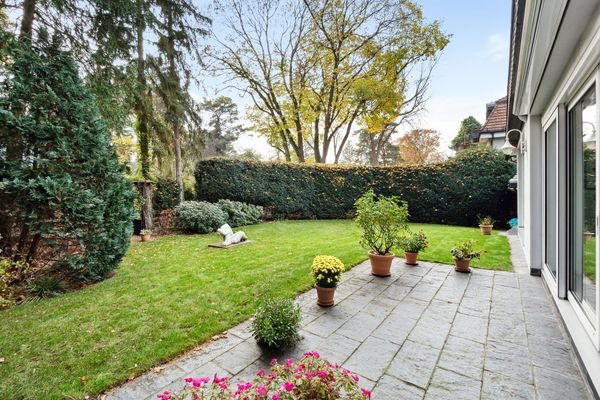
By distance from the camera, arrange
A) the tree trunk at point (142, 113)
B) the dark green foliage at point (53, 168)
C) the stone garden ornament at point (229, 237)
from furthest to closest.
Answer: the tree trunk at point (142, 113)
the stone garden ornament at point (229, 237)
the dark green foliage at point (53, 168)

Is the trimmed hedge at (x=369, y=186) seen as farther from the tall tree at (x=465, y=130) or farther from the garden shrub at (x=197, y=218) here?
the tall tree at (x=465, y=130)

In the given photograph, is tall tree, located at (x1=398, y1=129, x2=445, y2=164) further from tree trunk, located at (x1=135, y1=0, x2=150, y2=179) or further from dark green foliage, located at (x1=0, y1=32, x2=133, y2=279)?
dark green foliage, located at (x1=0, y1=32, x2=133, y2=279)

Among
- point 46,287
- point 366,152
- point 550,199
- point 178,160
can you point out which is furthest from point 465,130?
point 46,287

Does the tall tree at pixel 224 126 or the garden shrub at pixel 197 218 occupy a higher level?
the tall tree at pixel 224 126

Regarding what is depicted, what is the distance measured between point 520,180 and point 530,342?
19.7 ft

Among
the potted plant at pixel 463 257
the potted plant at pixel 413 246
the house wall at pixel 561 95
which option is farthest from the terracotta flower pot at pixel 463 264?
the house wall at pixel 561 95

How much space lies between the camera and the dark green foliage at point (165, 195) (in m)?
8.93

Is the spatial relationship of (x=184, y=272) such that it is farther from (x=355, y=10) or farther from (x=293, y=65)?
(x=355, y=10)

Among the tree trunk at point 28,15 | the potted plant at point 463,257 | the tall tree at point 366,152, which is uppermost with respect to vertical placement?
the tall tree at point 366,152

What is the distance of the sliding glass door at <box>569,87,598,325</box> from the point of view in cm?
206

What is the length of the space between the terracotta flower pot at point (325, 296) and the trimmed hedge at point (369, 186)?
7.14 m

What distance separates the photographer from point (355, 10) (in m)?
12.0

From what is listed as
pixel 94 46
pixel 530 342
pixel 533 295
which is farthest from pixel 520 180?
pixel 94 46

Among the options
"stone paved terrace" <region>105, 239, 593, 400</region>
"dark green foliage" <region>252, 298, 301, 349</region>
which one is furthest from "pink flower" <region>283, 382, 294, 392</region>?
"dark green foliage" <region>252, 298, 301, 349</region>
